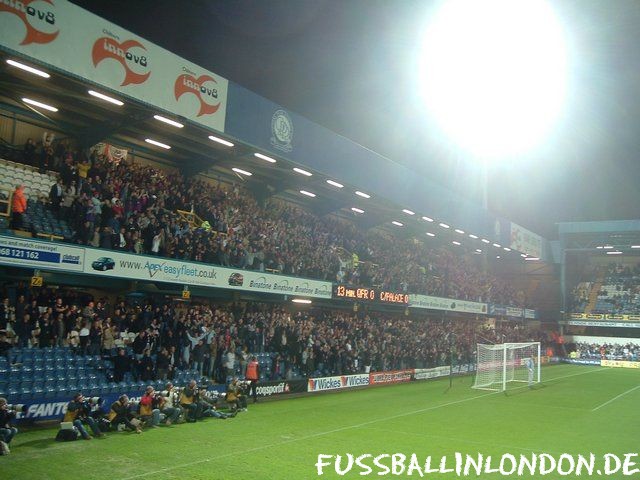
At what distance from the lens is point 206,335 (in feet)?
69.5

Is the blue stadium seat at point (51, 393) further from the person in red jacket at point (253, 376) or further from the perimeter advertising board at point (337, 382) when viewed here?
the perimeter advertising board at point (337, 382)

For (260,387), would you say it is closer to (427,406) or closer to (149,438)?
(427,406)

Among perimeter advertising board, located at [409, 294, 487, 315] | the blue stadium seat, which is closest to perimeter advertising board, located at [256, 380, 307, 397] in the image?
the blue stadium seat

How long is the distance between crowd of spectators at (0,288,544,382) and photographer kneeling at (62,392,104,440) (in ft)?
10.3

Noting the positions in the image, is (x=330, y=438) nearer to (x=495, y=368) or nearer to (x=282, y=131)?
(x=282, y=131)

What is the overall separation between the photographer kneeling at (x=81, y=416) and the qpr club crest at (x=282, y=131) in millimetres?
14067

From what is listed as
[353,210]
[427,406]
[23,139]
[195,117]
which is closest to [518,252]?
[353,210]

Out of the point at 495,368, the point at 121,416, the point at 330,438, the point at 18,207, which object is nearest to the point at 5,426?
the point at 121,416

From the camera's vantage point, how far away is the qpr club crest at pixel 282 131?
24.6 m

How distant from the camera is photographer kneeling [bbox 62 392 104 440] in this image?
13594 millimetres

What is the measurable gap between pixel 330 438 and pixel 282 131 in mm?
14652

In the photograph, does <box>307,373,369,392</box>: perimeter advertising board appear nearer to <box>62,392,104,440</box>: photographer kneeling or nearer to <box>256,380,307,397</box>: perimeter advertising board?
<box>256,380,307,397</box>: perimeter advertising board

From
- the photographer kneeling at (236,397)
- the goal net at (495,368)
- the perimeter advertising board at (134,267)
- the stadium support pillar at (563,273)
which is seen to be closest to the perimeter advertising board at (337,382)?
the perimeter advertising board at (134,267)

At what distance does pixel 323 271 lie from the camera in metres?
28.6
